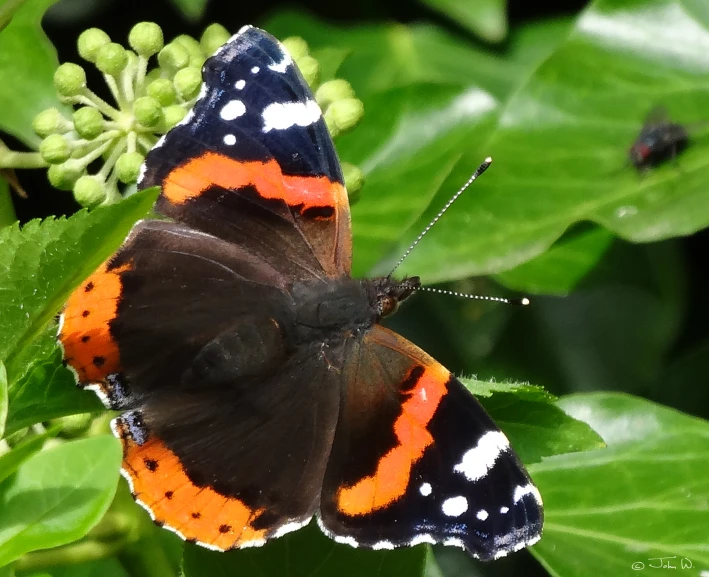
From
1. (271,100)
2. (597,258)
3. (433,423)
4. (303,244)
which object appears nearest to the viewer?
(433,423)

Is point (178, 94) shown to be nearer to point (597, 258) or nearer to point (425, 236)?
point (425, 236)

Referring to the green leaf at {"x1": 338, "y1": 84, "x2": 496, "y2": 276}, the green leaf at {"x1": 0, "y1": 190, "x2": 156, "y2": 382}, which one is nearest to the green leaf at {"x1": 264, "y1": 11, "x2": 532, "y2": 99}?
the green leaf at {"x1": 338, "y1": 84, "x2": 496, "y2": 276}

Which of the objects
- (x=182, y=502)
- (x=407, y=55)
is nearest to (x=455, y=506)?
(x=182, y=502)

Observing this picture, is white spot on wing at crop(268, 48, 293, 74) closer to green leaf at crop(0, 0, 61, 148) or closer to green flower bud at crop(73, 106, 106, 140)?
green flower bud at crop(73, 106, 106, 140)

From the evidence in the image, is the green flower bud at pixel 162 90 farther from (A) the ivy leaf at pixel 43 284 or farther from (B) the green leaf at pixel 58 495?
(B) the green leaf at pixel 58 495

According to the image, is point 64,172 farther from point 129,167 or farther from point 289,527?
point 289,527

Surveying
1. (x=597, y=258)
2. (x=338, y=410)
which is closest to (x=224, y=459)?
(x=338, y=410)
